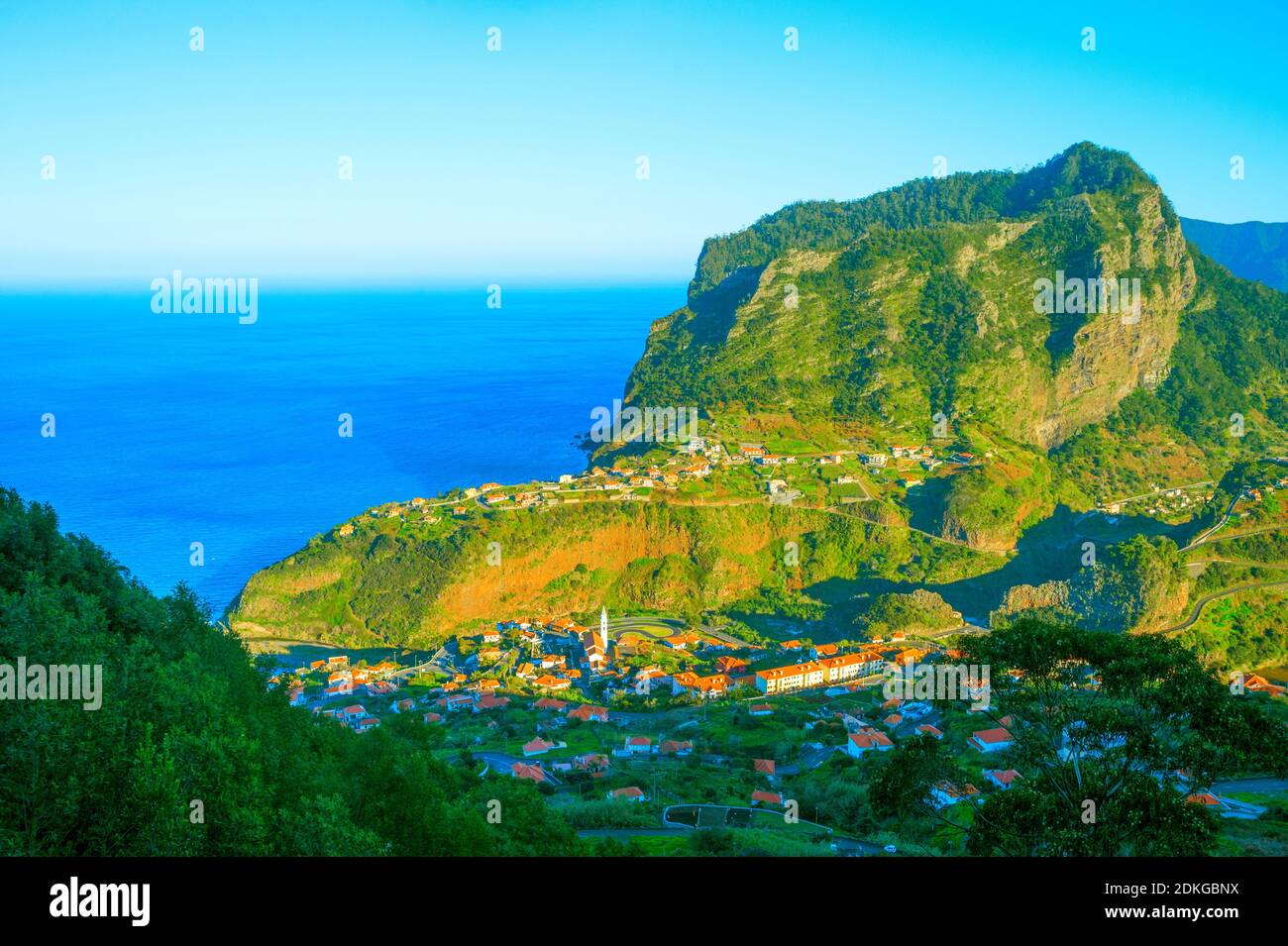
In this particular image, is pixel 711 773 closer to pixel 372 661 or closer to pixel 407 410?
pixel 372 661

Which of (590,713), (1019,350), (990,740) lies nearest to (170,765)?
(990,740)

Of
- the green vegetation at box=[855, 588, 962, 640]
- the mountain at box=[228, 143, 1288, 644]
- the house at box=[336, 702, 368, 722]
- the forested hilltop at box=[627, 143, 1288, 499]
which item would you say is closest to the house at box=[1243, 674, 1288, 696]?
the mountain at box=[228, 143, 1288, 644]

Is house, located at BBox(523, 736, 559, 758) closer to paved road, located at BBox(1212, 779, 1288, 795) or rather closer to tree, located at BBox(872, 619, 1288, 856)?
paved road, located at BBox(1212, 779, 1288, 795)

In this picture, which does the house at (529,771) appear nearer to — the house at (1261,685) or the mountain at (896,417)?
the mountain at (896,417)

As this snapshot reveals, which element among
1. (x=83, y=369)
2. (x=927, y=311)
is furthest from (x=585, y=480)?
(x=83, y=369)

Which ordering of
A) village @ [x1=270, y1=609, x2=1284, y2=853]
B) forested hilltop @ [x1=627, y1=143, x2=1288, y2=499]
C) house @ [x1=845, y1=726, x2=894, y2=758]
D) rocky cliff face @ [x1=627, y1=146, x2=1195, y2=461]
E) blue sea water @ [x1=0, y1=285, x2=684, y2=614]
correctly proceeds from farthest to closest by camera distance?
rocky cliff face @ [x1=627, y1=146, x2=1195, y2=461] < forested hilltop @ [x1=627, y1=143, x2=1288, y2=499] < blue sea water @ [x1=0, y1=285, x2=684, y2=614] < house @ [x1=845, y1=726, x2=894, y2=758] < village @ [x1=270, y1=609, x2=1284, y2=853]

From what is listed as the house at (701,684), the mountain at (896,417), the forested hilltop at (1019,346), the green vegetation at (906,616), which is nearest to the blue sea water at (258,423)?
the mountain at (896,417)
